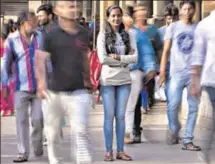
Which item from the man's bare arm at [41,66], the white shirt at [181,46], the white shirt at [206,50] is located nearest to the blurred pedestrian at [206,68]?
the white shirt at [206,50]

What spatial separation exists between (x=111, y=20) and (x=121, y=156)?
1585 millimetres

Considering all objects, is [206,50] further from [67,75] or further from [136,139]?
[136,139]

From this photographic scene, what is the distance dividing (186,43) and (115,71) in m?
1.39

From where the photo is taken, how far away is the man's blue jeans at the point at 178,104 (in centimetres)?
956

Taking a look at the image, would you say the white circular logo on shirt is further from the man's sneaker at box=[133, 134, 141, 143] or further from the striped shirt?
the striped shirt

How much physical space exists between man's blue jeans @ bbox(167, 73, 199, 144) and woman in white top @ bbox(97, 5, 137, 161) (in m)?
1.09

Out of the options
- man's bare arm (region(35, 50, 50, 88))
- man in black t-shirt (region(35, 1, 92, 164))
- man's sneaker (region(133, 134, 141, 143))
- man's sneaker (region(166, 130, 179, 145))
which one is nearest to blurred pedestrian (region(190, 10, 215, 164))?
man in black t-shirt (region(35, 1, 92, 164))

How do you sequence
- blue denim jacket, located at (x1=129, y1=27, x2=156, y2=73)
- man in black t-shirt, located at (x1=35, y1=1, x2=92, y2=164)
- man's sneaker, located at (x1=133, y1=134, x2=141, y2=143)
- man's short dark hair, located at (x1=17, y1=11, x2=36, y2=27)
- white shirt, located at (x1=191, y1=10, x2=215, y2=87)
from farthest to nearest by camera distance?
man's sneaker, located at (x1=133, y1=134, x2=141, y2=143) → blue denim jacket, located at (x1=129, y1=27, x2=156, y2=73) → man's short dark hair, located at (x1=17, y1=11, x2=36, y2=27) → white shirt, located at (x1=191, y1=10, x2=215, y2=87) → man in black t-shirt, located at (x1=35, y1=1, x2=92, y2=164)

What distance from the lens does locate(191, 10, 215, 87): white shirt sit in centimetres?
705

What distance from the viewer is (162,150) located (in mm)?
9484

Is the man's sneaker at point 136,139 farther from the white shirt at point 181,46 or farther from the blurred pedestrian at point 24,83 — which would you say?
the blurred pedestrian at point 24,83

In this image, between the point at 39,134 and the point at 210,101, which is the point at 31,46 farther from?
the point at 210,101

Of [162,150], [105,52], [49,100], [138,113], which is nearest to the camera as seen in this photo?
[49,100]

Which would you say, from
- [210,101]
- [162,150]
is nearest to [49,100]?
[210,101]
